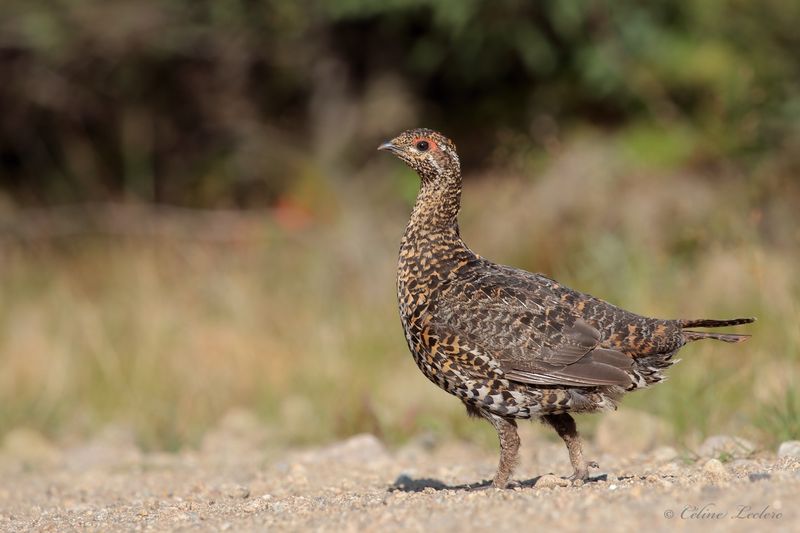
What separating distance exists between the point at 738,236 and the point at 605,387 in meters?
3.74

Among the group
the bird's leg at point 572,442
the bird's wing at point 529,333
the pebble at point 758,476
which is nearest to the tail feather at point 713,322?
the bird's wing at point 529,333

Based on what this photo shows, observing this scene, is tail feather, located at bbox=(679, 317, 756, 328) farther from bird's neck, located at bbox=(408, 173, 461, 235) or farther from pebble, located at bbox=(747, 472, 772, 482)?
bird's neck, located at bbox=(408, 173, 461, 235)

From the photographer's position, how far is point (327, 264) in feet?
38.0

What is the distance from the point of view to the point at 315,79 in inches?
634

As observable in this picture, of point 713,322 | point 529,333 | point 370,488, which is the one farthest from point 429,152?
point 370,488

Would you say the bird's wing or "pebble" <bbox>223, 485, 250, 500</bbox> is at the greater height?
the bird's wing

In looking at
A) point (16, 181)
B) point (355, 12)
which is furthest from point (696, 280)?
point (16, 181)

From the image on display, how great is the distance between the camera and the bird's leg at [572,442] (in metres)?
5.63

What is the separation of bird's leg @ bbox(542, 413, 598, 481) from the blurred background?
136cm

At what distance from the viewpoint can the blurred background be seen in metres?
8.74

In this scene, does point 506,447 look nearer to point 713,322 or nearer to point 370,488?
point 370,488

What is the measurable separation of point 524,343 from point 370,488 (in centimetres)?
135

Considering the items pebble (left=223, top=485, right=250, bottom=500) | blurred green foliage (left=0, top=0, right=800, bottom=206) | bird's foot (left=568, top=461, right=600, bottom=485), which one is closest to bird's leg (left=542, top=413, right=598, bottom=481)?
bird's foot (left=568, top=461, right=600, bottom=485)

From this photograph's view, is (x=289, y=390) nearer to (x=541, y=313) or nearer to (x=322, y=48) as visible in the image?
(x=541, y=313)
